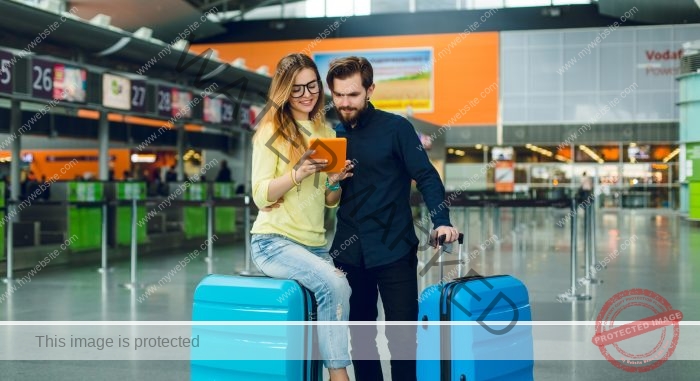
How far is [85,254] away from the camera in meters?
12.0

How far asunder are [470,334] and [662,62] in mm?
29125

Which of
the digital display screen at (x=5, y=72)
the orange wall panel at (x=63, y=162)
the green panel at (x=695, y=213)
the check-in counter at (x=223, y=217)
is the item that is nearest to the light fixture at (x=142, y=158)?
the orange wall panel at (x=63, y=162)

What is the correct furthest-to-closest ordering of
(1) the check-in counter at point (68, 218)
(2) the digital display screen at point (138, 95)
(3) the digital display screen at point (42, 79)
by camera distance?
(2) the digital display screen at point (138, 95), (1) the check-in counter at point (68, 218), (3) the digital display screen at point (42, 79)

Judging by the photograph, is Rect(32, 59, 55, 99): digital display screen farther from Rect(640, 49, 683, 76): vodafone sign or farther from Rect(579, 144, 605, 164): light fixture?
Rect(640, 49, 683, 76): vodafone sign

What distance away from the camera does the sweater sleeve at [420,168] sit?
118 inches

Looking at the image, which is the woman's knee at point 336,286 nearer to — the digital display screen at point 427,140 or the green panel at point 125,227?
the green panel at point 125,227

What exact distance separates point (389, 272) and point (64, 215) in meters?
9.65

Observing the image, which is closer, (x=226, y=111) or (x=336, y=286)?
(x=336, y=286)

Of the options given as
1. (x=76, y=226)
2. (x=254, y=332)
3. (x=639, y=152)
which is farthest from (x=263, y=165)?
(x=639, y=152)

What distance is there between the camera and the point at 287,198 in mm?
2912

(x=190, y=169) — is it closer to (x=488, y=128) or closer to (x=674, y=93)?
(x=488, y=128)

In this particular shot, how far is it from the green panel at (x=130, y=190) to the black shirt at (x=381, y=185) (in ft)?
34.7

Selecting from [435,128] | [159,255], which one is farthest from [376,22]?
[159,255]

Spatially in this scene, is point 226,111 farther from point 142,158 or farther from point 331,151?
point 331,151
